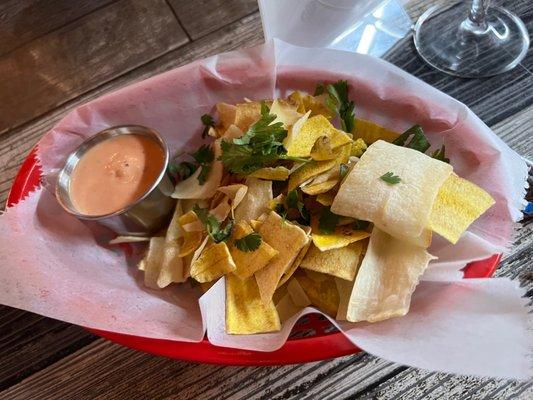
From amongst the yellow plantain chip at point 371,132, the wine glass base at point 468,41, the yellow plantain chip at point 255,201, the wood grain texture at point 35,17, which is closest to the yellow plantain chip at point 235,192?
the yellow plantain chip at point 255,201

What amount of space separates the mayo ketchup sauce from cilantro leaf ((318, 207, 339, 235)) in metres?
0.30

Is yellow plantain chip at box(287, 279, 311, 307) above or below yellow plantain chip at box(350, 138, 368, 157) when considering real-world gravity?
below

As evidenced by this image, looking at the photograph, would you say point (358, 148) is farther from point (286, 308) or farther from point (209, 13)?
point (209, 13)

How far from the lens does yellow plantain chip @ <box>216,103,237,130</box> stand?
977mm

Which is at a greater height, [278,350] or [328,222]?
[328,222]

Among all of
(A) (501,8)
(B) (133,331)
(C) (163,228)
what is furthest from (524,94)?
(B) (133,331)

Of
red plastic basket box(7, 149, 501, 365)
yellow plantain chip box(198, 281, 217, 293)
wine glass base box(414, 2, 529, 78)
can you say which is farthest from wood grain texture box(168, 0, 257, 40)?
red plastic basket box(7, 149, 501, 365)

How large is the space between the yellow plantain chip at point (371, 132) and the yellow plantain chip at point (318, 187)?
0.49 feet

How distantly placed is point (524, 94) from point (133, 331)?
2.95 ft

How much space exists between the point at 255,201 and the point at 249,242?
7cm

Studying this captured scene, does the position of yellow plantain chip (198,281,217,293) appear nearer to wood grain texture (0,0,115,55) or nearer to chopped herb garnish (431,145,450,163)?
chopped herb garnish (431,145,450,163)

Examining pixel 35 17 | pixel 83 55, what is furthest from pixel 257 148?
pixel 35 17

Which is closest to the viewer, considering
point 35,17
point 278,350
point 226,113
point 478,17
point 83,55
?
point 278,350

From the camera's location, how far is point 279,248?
0.81 m
